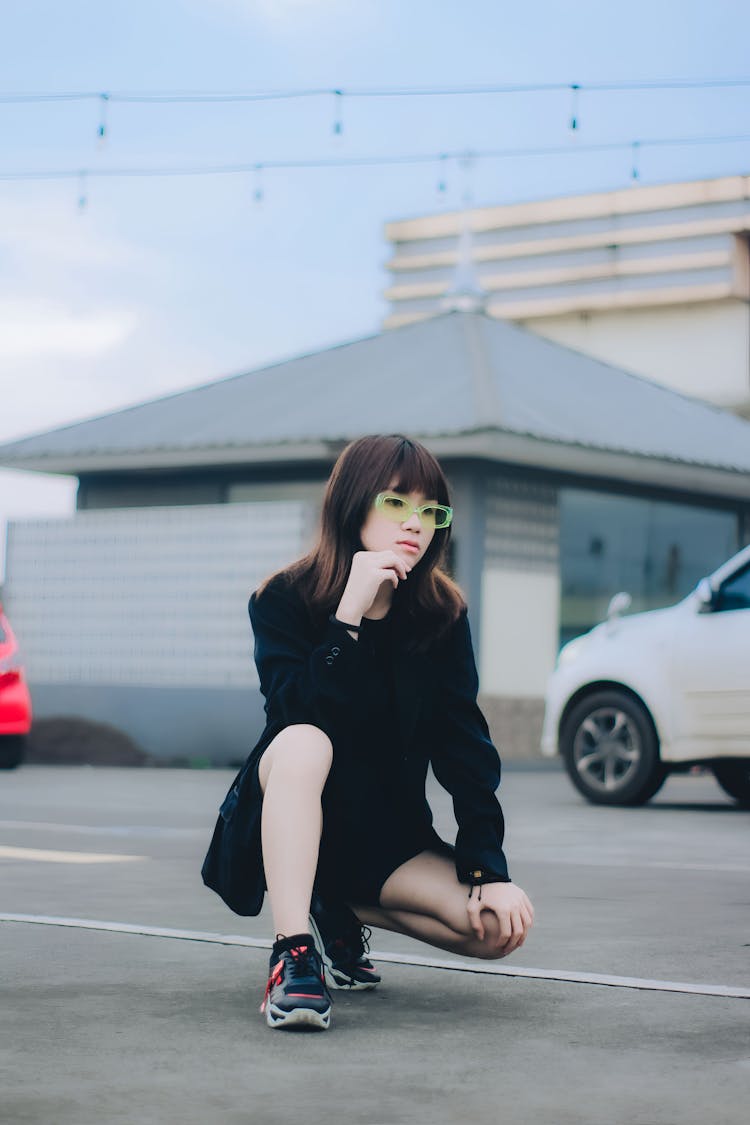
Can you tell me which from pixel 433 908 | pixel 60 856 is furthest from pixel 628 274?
pixel 433 908

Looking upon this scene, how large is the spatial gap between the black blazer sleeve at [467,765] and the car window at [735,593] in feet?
24.4

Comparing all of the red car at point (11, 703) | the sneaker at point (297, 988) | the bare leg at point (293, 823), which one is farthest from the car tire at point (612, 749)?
the sneaker at point (297, 988)

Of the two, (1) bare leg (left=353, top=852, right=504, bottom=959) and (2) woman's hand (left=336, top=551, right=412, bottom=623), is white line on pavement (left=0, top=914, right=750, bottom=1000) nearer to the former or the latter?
(1) bare leg (left=353, top=852, right=504, bottom=959)

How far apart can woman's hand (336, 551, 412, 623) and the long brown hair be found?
6.4 inches

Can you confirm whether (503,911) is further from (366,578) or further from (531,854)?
(531,854)

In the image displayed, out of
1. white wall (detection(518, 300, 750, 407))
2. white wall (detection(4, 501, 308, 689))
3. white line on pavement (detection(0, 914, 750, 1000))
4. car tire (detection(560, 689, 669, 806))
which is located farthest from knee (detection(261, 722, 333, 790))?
white wall (detection(518, 300, 750, 407))

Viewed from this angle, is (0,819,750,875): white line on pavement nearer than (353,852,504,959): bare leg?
No

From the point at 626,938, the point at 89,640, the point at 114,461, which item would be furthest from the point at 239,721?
the point at 626,938

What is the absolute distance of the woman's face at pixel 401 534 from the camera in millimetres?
4262

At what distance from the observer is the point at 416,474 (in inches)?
169

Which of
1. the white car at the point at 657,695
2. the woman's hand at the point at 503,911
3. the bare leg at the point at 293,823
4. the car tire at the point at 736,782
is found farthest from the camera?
the car tire at the point at 736,782

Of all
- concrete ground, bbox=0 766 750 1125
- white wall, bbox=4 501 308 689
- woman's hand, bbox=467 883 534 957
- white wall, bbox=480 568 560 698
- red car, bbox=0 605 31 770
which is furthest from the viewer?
white wall, bbox=480 568 560 698

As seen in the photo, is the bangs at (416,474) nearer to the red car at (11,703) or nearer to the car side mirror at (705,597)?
the car side mirror at (705,597)

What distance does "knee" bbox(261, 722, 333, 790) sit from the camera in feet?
13.4
